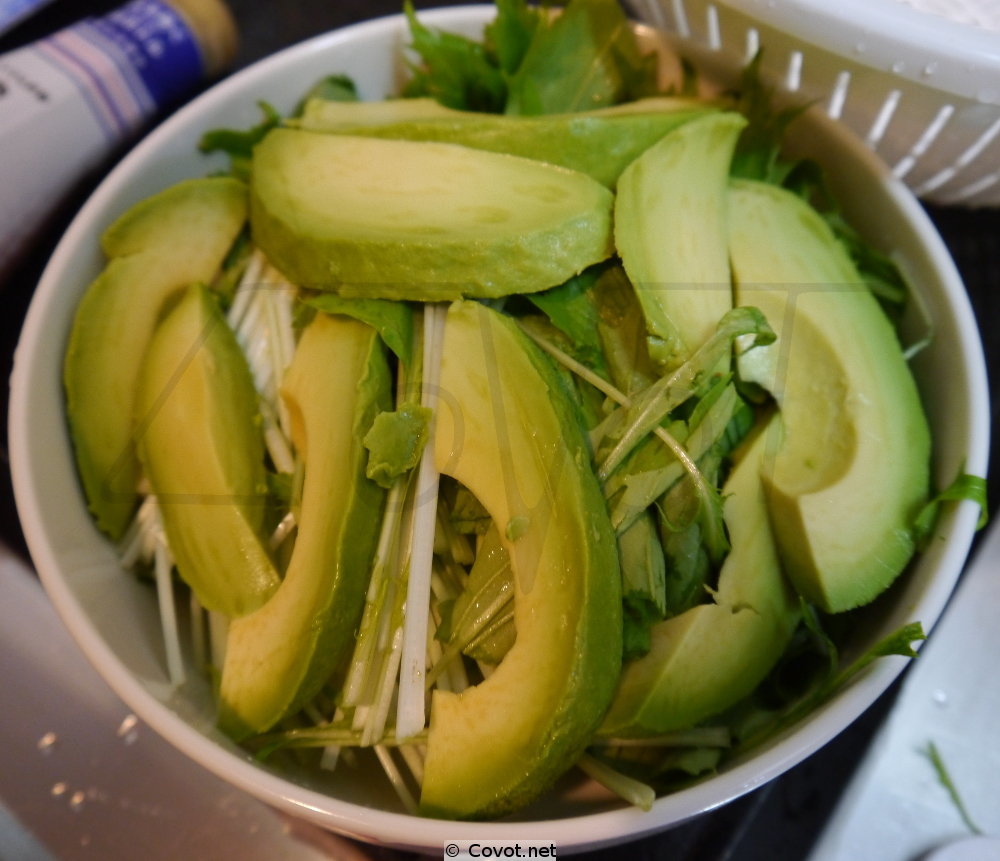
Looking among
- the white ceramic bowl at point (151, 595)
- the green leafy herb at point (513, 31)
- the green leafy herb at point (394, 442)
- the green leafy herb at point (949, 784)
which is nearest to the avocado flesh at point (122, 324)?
the white ceramic bowl at point (151, 595)

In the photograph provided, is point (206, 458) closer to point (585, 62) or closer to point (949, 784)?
point (585, 62)

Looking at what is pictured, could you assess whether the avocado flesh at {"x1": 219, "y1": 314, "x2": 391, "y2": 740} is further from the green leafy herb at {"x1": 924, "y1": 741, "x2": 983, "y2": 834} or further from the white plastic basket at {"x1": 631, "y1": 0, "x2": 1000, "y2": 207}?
the green leafy herb at {"x1": 924, "y1": 741, "x2": 983, "y2": 834}

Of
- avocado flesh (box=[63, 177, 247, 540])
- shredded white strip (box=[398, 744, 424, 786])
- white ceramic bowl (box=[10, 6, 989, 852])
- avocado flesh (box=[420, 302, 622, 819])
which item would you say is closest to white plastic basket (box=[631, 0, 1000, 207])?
white ceramic bowl (box=[10, 6, 989, 852])

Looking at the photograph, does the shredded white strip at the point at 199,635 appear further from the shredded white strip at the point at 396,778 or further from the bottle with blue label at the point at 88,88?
the bottle with blue label at the point at 88,88

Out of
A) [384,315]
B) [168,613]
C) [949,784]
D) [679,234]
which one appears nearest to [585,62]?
[679,234]

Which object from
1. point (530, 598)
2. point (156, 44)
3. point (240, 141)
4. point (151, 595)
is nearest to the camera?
point (530, 598)

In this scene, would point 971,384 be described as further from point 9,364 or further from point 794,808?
point 9,364

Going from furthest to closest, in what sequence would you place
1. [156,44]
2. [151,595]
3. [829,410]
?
[156,44], [151,595], [829,410]
